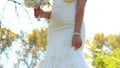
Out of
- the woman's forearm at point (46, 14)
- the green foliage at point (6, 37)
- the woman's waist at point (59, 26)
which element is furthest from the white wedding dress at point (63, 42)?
the green foliage at point (6, 37)

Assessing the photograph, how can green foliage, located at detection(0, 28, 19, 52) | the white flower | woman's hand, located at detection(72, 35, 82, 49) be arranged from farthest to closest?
green foliage, located at detection(0, 28, 19, 52), the white flower, woman's hand, located at detection(72, 35, 82, 49)

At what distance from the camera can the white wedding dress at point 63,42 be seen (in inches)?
142

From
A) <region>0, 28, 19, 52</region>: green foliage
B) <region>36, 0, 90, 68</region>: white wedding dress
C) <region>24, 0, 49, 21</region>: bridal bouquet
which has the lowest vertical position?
<region>0, 28, 19, 52</region>: green foliage

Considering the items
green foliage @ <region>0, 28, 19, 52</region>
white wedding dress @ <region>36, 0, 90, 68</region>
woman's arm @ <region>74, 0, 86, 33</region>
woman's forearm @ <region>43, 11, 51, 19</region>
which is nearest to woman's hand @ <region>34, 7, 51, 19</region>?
woman's forearm @ <region>43, 11, 51, 19</region>

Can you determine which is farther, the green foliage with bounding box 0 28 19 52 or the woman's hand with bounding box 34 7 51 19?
the green foliage with bounding box 0 28 19 52

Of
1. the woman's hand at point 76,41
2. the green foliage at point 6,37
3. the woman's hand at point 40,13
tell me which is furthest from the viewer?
the green foliage at point 6,37

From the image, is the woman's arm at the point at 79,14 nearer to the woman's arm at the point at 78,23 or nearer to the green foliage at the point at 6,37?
the woman's arm at the point at 78,23

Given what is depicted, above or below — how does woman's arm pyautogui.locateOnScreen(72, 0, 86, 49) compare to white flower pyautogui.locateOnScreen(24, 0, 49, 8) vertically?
below

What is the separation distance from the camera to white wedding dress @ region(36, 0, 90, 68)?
142 inches

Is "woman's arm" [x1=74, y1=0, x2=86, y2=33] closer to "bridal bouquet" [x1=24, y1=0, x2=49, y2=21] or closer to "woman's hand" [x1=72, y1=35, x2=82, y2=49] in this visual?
"woman's hand" [x1=72, y1=35, x2=82, y2=49]

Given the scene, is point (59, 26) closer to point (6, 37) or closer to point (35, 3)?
point (35, 3)

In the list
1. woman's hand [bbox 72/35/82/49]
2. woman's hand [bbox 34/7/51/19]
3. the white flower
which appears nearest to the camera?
woman's hand [bbox 72/35/82/49]

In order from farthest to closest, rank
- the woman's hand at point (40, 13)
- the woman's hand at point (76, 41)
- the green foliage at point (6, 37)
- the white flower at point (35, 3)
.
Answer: the green foliage at point (6, 37), the woman's hand at point (40, 13), the white flower at point (35, 3), the woman's hand at point (76, 41)

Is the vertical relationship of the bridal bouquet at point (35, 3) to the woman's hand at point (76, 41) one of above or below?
above
